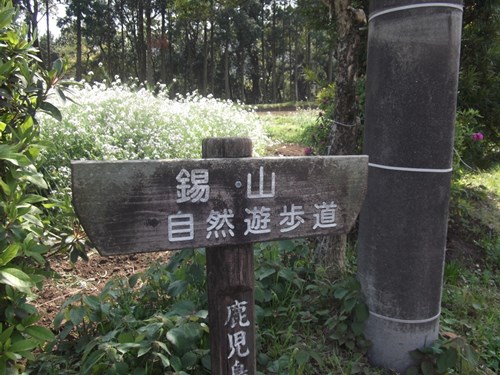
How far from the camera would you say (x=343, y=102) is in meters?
2.83

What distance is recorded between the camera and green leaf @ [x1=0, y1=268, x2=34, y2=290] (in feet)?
4.73

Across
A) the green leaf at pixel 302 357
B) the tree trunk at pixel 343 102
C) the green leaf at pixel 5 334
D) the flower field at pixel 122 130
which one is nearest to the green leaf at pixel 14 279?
the green leaf at pixel 5 334

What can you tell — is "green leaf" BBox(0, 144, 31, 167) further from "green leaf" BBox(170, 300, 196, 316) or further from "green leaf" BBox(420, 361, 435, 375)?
"green leaf" BBox(420, 361, 435, 375)

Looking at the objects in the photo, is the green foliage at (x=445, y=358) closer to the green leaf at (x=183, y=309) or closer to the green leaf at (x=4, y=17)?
the green leaf at (x=183, y=309)

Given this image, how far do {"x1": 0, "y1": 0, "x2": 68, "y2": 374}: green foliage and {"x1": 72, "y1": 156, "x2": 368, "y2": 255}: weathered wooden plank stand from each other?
1.66 ft

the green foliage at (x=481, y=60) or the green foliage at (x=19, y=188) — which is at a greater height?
the green foliage at (x=481, y=60)

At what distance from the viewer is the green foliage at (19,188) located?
154cm

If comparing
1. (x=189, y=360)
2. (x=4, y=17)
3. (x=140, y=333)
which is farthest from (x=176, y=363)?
(x=4, y=17)

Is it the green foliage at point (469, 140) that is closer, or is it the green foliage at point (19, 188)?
the green foliage at point (19, 188)

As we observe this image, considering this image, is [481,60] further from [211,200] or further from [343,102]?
[211,200]

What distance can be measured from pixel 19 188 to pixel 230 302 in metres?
1.10

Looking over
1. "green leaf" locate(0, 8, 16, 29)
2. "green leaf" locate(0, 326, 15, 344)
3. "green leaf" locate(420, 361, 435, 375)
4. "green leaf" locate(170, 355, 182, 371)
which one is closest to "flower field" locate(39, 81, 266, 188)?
"green leaf" locate(0, 8, 16, 29)

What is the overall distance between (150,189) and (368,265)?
1379 millimetres

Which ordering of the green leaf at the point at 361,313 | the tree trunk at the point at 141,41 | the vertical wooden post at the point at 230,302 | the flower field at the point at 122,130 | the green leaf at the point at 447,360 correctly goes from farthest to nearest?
1. the tree trunk at the point at 141,41
2. the flower field at the point at 122,130
3. the green leaf at the point at 361,313
4. the green leaf at the point at 447,360
5. the vertical wooden post at the point at 230,302
